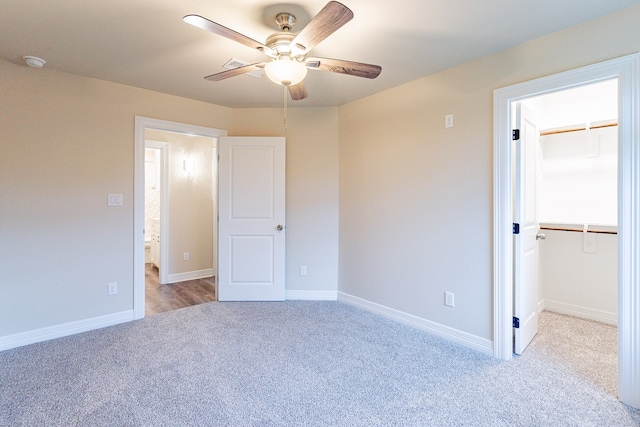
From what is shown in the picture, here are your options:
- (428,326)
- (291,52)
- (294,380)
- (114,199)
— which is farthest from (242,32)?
(428,326)

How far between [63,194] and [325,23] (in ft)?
9.04

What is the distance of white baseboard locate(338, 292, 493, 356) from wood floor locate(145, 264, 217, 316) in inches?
73.4

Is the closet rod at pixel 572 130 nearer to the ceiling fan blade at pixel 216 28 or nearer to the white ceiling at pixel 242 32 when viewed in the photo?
the white ceiling at pixel 242 32

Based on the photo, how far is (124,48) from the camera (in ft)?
7.57

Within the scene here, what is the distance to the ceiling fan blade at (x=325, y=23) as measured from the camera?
1362 millimetres

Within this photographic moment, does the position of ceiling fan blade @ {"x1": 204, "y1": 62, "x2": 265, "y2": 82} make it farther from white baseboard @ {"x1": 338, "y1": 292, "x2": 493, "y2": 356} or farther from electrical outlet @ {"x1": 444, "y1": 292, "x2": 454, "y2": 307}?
white baseboard @ {"x1": 338, "y1": 292, "x2": 493, "y2": 356}

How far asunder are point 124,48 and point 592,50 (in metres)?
3.21

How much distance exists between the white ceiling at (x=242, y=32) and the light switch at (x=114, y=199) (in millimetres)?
1105

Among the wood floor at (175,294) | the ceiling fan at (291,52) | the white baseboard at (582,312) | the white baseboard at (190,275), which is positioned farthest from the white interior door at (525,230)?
the white baseboard at (190,275)

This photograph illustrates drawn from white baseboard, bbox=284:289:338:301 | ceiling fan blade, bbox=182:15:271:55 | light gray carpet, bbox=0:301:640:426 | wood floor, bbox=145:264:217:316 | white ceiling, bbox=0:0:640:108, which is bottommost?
light gray carpet, bbox=0:301:640:426

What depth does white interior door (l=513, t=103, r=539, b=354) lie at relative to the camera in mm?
2379

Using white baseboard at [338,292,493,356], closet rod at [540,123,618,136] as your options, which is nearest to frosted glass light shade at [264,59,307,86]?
white baseboard at [338,292,493,356]

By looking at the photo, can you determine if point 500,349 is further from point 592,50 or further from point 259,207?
point 259,207

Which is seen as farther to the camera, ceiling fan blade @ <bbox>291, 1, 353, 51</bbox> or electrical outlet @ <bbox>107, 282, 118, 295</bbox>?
electrical outlet @ <bbox>107, 282, 118, 295</bbox>
